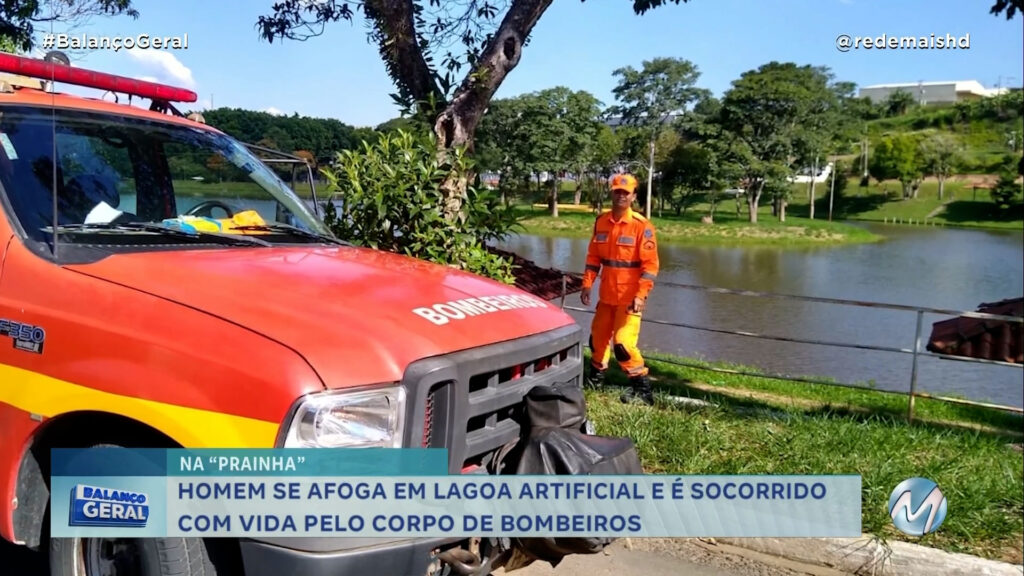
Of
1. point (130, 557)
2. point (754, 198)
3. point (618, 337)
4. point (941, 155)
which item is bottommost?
point (130, 557)

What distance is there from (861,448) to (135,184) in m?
4.48

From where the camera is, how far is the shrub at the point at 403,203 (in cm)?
564

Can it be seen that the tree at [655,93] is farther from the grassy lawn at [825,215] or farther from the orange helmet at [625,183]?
the orange helmet at [625,183]

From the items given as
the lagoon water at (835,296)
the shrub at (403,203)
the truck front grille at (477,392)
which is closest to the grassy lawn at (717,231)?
the lagoon water at (835,296)

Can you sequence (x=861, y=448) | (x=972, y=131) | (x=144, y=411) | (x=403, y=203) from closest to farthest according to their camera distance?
(x=144, y=411) → (x=861, y=448) → (x=403, y=203) → (x=972, y=131)

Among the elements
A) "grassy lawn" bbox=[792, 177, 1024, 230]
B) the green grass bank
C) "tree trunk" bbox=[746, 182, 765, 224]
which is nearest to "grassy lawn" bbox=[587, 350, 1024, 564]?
the green grass bank

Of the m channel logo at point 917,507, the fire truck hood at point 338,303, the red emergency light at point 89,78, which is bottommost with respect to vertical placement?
the m channel logo at point 917,507

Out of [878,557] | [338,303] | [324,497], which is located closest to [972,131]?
[878,557]

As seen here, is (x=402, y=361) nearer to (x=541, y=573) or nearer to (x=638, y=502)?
(x=638, y=502)

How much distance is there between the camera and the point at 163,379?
2.31 metres

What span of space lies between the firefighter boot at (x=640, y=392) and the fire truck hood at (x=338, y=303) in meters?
3.04

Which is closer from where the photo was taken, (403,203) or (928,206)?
(403,203)

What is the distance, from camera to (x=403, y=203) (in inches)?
223

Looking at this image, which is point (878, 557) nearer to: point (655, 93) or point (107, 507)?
point (107, 507)
